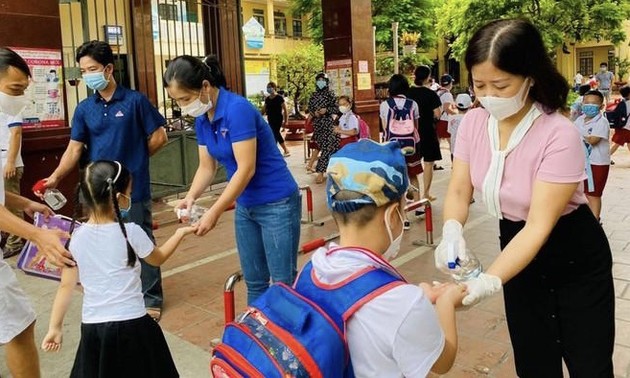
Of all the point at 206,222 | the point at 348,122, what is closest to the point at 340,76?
the point at 348,122

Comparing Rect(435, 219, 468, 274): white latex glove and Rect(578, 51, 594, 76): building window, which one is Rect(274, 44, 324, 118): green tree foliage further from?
Rect(435, 219, 468, 274): white latex glove

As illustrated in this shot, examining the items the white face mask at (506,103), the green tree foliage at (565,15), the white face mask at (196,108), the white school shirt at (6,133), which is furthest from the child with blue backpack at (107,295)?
the green tree foliage at (565,15)

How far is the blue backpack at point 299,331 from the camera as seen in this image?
53.8 inches

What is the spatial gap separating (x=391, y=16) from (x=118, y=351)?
27.2m

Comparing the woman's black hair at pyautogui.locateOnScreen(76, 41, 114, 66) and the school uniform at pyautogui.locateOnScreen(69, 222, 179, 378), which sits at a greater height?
the woman's black hair at pyautogui.locateOnScreen(76, 41, 114, 66)

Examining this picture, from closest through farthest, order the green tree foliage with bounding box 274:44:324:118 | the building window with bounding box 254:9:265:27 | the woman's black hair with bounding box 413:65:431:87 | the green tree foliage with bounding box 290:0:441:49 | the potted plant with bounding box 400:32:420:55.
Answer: the woman's black hair with bounding box 413:65:431:87 → the potted plant with bounding box 400:32:420:55 → the green tree foliage with bounding box 274:44:324:118 → the green tree foliage with bounding box 290:0:441:49 → the building window with bounding box 254:9:265:27

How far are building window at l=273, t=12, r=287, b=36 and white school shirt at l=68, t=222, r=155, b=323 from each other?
32.0m

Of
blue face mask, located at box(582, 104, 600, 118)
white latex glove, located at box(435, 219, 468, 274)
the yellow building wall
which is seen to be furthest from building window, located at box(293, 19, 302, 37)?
white latex glove, located at box(435, 219, 468, 274)

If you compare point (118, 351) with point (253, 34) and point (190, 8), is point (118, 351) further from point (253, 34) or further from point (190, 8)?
point (253, 34)

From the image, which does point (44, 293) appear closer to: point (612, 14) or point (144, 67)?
point (144, 67)

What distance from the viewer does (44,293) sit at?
4.79 metres

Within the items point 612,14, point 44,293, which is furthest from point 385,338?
point 612,14

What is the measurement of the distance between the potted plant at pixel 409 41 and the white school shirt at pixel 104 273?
72.7ft

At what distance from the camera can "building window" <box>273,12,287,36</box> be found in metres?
33.4
